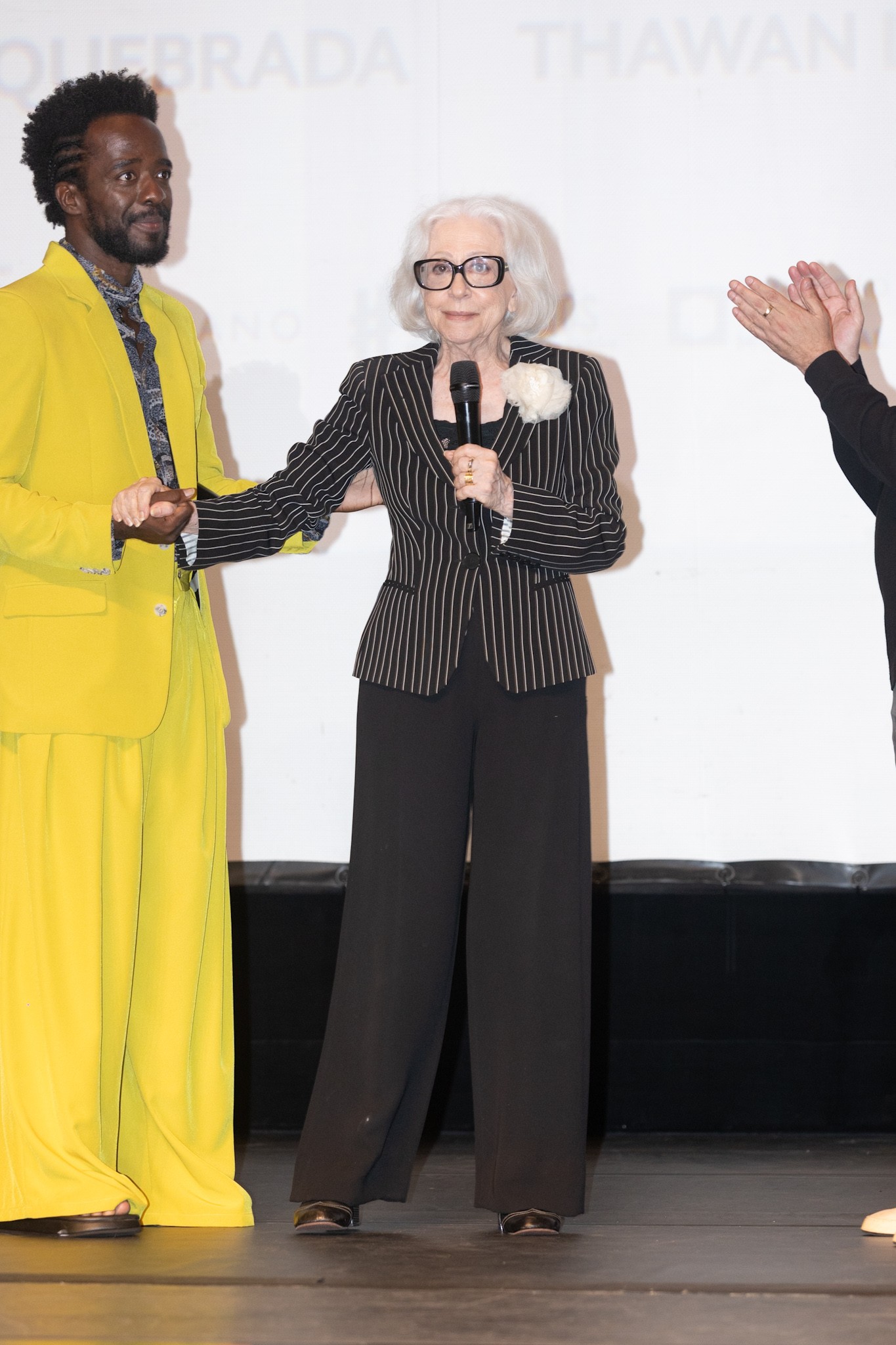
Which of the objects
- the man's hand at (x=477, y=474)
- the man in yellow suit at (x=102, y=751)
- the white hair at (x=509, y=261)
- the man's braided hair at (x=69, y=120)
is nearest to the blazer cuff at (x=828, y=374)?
the white hair at (x=509, y=261)

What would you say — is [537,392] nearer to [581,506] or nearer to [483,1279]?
[581,506]

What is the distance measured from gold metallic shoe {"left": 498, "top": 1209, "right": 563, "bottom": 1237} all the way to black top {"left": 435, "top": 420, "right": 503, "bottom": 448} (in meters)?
1.27

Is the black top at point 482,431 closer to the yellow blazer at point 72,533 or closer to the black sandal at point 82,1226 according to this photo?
the yellow blazer at point 72,533

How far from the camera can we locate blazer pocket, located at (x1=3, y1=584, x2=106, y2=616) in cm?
255

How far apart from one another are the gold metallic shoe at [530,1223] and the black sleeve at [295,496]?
1.19 m

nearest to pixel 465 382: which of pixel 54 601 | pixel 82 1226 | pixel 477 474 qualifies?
pixel 477 474

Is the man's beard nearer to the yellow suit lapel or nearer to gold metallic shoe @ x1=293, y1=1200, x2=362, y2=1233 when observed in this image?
the yellow suit lapel

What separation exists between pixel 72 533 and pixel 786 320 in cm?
127

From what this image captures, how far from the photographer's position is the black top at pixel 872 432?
2.38 m

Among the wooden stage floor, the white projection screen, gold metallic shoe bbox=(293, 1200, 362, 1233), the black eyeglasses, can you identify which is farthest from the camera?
the white projection screen

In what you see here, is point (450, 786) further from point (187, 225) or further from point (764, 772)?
point (187, 225)

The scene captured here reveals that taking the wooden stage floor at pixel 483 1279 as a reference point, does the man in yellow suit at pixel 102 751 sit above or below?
above

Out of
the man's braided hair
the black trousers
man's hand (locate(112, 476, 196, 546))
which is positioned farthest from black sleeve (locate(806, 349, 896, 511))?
the man's braided hair

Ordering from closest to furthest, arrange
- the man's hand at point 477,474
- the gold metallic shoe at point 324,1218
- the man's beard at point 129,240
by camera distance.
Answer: the man's hand at point 477,474
the gold metallic shoe at point 324,1218
the man's beard at point 129,240
